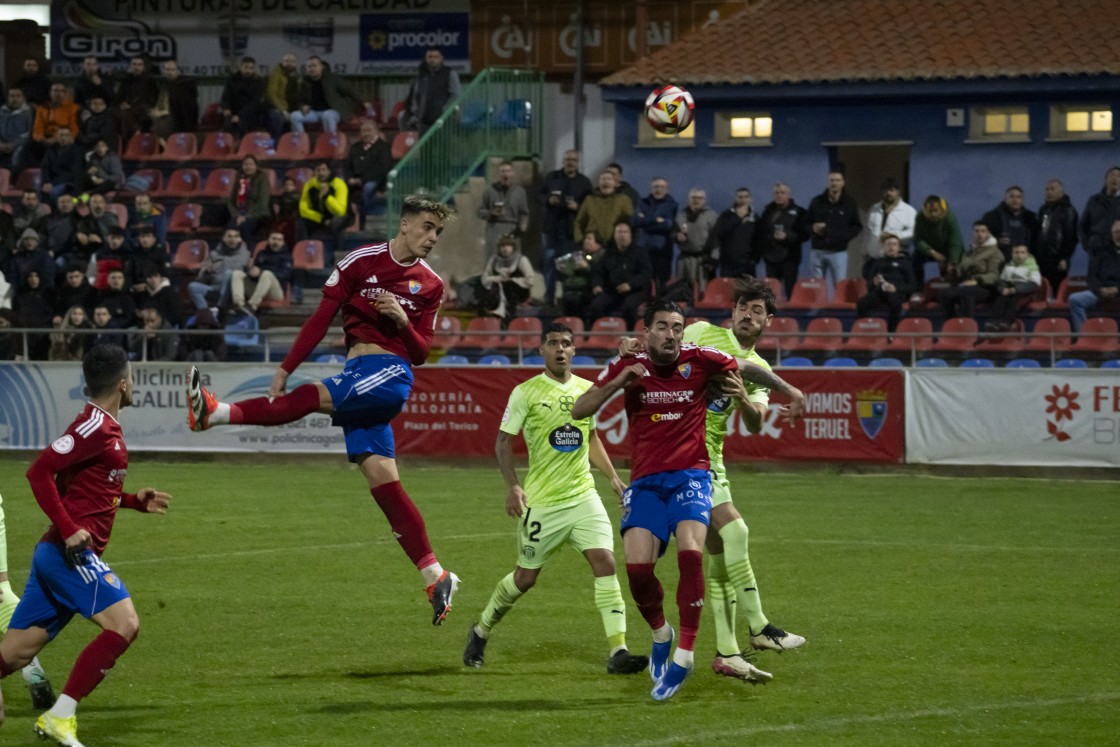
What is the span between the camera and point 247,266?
24.9m

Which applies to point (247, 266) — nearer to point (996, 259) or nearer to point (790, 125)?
point (790, 125)

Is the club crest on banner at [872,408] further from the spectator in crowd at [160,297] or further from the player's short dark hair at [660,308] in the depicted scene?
the player's short dark hair at [660,308]

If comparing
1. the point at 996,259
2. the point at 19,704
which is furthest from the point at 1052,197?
the point at 19,704

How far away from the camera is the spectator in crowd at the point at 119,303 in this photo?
933 inches

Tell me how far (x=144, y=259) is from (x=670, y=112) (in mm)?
8652

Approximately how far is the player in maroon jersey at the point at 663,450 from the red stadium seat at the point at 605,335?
12848 mm

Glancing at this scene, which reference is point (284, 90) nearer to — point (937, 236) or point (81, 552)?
point (937, 236)

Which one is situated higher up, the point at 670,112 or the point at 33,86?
the point at 33,86

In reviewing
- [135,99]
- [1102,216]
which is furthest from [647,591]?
[135,99]

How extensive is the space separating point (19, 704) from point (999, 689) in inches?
198

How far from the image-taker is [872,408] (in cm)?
2039

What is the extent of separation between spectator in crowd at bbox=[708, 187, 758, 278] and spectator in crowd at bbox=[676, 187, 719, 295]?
6.2 inches

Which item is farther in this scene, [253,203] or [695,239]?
[253,203]

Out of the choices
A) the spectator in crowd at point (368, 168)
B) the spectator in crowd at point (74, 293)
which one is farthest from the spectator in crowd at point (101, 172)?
the spectator in crowd at point (368, 168)
